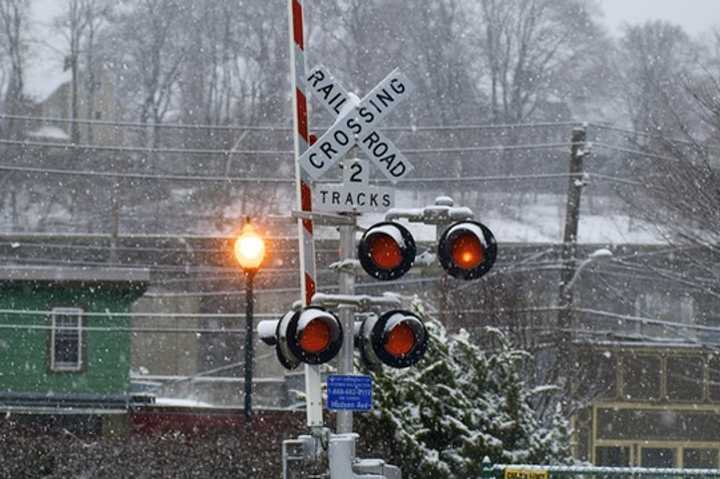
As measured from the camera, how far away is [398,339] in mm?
9969

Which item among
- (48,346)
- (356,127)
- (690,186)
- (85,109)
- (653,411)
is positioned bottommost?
(653,411)

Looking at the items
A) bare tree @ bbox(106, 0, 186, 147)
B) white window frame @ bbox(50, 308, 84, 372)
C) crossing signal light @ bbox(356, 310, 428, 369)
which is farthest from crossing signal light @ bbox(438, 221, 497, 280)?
bare tree @ bbox(106, 0, 186, 147)

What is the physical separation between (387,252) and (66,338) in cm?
2300

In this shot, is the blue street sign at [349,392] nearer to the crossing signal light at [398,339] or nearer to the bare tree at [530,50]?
the crossing signal light at [398,339]

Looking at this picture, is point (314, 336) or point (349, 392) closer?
point (314, 336)

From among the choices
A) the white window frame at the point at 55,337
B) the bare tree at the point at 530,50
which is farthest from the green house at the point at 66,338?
the bare tree at the point at 530,50

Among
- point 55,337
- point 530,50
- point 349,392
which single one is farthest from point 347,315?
point 530,50

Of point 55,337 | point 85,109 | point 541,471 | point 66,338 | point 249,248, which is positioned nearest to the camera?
Answer: point 541,471

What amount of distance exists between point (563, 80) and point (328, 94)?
5642 cm

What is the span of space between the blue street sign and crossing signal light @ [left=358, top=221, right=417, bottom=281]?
33.7 inches

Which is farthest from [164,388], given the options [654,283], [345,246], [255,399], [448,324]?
[345,246]

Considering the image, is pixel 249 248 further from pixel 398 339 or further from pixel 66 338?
pixel 66 338

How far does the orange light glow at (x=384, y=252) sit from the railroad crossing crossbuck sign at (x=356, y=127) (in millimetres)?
692

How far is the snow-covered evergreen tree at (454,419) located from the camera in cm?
1773
